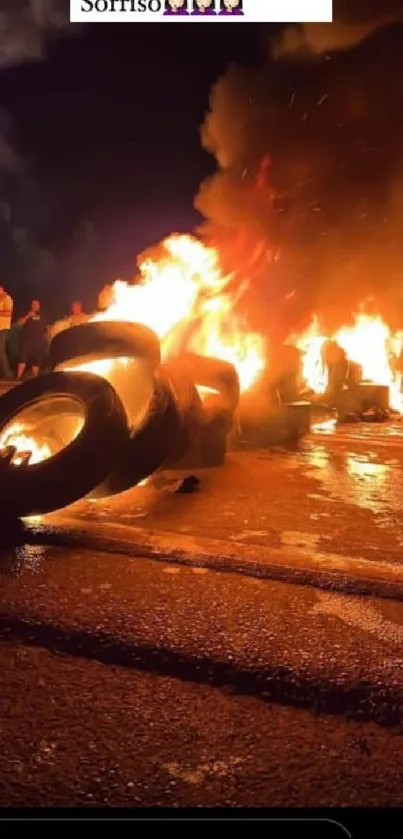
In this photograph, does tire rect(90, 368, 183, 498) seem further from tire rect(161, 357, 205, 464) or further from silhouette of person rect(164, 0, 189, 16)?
silhouette of person rect(164, 0, 189, 16)

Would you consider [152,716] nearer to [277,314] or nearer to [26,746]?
[26,746]

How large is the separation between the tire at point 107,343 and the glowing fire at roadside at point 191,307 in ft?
12.4

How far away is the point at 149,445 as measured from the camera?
4555 mm

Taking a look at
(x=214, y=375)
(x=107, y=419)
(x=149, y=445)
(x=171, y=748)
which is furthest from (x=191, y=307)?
(x=171, y=748)

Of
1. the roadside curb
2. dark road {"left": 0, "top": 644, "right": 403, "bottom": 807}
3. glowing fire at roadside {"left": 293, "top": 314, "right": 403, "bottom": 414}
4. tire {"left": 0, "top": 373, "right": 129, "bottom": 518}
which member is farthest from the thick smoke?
dark road {"left": 0, "top": 644, "right": 403, "bottom": 807}

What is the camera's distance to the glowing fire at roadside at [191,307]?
1021cm

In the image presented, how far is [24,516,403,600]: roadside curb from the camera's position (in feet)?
9.03

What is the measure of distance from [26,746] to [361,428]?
9.30 metres

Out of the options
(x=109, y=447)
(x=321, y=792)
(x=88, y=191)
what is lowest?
(x=321, y=792)

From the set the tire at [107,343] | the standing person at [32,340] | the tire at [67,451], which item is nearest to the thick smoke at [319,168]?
the standing person at [32,340]

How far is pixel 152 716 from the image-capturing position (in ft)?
5.67

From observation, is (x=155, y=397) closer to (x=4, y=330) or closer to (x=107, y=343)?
(x=107, y=343)

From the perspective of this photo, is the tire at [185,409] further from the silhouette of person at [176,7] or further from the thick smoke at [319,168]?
the thick smoke at [319,168]
